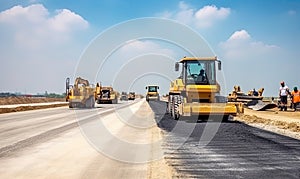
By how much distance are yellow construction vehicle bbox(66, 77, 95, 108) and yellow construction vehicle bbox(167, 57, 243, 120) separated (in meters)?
16.8

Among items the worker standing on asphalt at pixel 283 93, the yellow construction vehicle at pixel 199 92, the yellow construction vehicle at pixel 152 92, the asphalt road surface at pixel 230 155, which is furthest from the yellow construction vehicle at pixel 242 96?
the yellow construction vehicle at pixel 152 92

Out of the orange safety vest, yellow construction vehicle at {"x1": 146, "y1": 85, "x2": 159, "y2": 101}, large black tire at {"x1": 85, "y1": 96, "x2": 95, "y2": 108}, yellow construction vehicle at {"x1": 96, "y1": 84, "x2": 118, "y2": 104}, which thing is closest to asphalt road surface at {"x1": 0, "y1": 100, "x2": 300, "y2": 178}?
the orange safety vest

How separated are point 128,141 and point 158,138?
1.06 metres

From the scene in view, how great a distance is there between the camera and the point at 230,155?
8.20m

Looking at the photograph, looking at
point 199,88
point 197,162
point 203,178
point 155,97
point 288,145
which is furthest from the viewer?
point 155,97

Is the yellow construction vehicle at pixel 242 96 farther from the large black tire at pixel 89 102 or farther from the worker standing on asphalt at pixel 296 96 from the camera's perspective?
the large black tire at pixel 89 102

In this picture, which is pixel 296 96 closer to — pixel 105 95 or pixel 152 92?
pixel 105 95

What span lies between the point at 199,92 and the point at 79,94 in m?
18.8

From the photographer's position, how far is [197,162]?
7395 millimetres

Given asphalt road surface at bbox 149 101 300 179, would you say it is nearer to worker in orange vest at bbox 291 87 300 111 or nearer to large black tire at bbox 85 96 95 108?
worker in orange vest at bbox 291 87 300 111

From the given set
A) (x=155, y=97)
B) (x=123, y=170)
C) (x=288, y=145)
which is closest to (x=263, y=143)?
(x=288, y=145)

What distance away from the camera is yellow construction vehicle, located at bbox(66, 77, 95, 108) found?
108ft

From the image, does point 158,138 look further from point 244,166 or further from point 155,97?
point 155,97

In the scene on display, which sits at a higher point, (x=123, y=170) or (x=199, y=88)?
(x=199, y=88)
